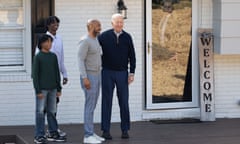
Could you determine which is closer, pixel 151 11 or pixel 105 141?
pixel 105 141

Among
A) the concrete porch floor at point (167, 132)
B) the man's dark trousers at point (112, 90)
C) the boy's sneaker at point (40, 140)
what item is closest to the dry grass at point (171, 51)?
the concrete porch floor at point (167, 132)

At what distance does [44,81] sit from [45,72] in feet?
0.43

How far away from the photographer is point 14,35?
11047mm

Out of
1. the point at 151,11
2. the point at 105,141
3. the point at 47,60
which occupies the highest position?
the point at 151,11

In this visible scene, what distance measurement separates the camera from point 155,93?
11.7 m

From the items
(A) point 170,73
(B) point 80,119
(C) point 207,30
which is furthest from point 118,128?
(C) point 207,30

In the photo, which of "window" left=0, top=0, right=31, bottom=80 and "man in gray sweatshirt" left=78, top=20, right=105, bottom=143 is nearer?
"man in gray sweatshirt" left=78, top=20, right=105, bottom=143

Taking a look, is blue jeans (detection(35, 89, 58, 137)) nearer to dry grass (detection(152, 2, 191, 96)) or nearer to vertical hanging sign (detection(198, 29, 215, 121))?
dry grass (detection(152, 2, 191, 96))

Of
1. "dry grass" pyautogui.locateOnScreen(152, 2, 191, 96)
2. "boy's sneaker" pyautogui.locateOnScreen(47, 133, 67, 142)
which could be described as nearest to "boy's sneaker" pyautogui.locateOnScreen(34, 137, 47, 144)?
"boy's sneaker" pyautogui.locateOnScreen(47, 133, 67, 142)

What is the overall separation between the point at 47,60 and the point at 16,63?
2142mm

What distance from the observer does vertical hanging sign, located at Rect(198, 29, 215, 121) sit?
11.6 meters

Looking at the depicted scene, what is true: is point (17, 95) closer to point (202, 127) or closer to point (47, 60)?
point (47, 60)

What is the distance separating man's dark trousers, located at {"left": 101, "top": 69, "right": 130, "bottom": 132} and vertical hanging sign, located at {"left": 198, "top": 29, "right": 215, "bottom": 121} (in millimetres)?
2306

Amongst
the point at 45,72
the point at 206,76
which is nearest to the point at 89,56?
the point at 45,72
